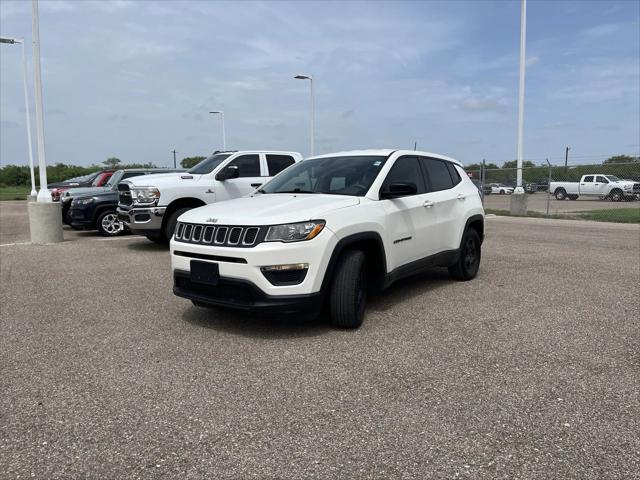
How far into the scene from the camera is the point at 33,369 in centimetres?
394

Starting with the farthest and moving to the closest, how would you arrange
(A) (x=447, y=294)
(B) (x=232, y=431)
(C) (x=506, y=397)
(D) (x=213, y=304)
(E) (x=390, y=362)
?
(A) (x=447, y=294), (D) (x=213, y=304), (E) (x=390, y=362), (C) (x=506, y=397), (B) (x=232, y=431)

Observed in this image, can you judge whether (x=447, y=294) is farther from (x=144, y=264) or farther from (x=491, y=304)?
(x=144, y=264)

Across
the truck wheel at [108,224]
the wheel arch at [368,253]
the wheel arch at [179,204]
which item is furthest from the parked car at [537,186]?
the wheel arch at [368,253]

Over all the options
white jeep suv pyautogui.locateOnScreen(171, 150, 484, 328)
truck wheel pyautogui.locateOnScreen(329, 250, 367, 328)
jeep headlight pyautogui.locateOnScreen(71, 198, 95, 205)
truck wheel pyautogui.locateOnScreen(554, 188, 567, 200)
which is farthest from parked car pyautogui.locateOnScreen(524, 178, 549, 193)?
truck wheel pyautogui.locateOnScreen(329, 250, 367, 328)

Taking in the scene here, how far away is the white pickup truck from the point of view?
28562 mm

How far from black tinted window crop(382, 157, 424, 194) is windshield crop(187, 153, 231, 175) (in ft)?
17.4

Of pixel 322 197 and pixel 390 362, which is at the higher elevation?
pixel 322 197

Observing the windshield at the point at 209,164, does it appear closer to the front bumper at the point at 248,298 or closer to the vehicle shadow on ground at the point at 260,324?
the vehicle shadow on ground at the point at 260,324

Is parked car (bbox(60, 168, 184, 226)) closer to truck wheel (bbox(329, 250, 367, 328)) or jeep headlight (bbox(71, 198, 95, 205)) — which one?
jeep headlight (bbox(71, 198, 95, 205))

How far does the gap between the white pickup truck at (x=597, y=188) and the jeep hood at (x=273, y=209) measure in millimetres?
26415

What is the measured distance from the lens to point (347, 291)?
4.54 metres

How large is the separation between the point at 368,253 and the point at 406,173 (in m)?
1.22

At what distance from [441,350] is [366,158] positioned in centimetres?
234

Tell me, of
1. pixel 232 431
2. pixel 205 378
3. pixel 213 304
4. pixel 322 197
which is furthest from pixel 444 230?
pixel 232 431
